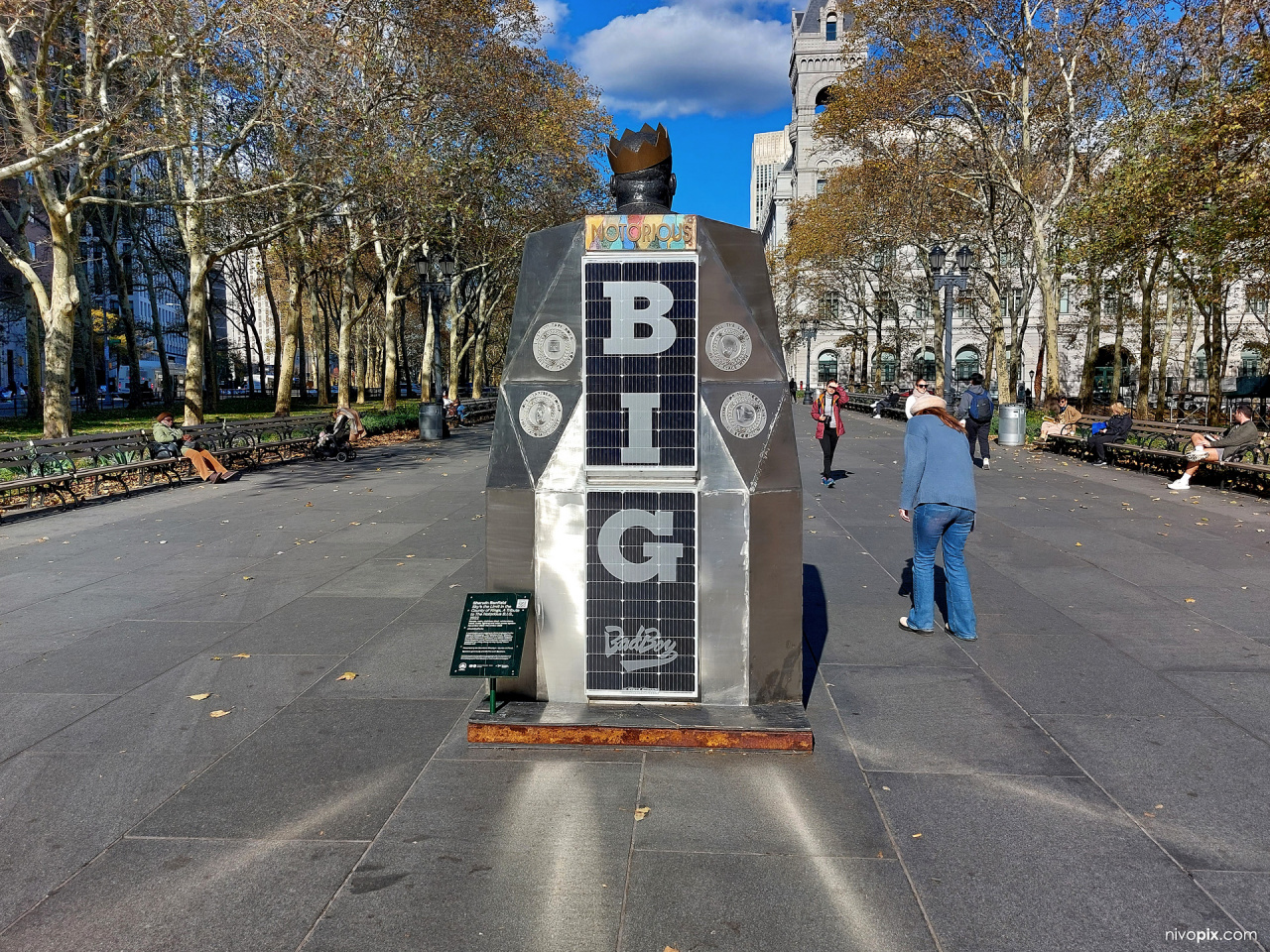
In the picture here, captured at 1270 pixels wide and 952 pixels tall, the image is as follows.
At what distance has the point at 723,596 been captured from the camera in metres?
4.50

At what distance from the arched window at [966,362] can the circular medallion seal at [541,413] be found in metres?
68.7

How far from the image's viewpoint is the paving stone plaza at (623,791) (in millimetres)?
3008

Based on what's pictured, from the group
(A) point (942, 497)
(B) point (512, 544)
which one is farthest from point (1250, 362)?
(B) point (512, 544)

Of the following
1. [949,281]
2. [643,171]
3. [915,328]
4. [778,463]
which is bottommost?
[778,463]

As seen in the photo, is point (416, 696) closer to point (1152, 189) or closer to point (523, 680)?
point (523, 680)

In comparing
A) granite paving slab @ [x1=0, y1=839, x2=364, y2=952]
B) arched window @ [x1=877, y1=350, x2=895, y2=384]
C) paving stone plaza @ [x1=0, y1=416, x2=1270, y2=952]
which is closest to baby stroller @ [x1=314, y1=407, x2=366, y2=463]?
paving stone plaza @ [x1=0, y1=416, x2=1270, y2=952]

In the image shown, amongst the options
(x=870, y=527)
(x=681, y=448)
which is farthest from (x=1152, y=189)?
(x=681, y=448)

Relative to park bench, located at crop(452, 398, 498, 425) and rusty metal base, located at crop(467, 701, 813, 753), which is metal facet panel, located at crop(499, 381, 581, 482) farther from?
park bench, located at crop(452, 398, 498, 425)

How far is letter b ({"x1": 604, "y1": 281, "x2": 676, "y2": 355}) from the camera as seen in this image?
4402mm

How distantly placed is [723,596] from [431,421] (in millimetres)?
21552

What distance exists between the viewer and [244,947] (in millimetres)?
2875

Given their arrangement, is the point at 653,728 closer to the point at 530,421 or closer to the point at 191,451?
the point at 530,421

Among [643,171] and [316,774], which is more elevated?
[643,171]

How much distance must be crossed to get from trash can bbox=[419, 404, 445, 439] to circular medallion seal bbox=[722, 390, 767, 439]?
2151 centimetres
